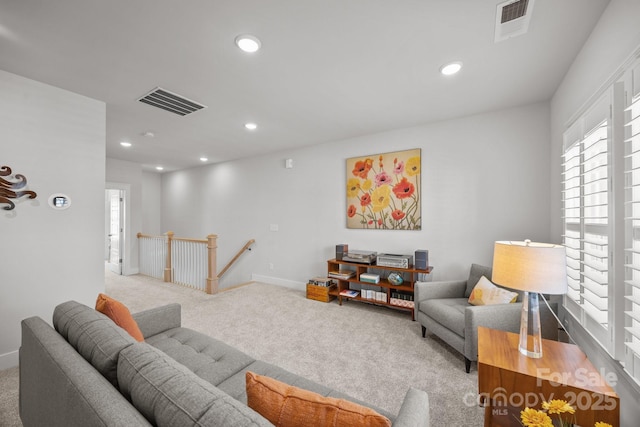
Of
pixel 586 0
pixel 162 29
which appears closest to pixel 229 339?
pixel 162 29

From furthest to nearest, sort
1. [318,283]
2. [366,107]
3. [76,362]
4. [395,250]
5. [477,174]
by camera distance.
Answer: [318,283]
[395,250]
[477,174]
[366,107]
[76,362]

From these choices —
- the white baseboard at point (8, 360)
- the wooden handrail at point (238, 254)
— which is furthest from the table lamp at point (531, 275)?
the wooden handrail at point (238, 254)

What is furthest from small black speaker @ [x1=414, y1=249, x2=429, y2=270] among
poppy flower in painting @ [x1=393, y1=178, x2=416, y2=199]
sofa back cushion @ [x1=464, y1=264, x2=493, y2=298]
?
poppy flower in painting @ [x1=393, y1=178, x2=416, y2=199]

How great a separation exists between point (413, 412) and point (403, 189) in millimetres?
3128

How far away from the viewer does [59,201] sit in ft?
8.38

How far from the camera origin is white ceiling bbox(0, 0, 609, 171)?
1.64 m

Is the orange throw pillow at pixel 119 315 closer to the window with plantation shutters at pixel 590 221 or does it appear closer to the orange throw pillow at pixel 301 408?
the orange throw pillow at pixel 301 408

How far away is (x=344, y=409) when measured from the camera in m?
0.77

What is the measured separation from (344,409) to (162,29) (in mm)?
2358

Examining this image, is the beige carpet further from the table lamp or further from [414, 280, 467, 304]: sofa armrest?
the table lamp

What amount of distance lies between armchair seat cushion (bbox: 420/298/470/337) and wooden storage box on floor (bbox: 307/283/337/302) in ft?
5.03

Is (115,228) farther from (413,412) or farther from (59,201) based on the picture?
(413,412)

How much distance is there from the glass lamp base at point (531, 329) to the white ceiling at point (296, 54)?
70.4 inches

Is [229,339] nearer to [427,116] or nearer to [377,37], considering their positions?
[377,37]
